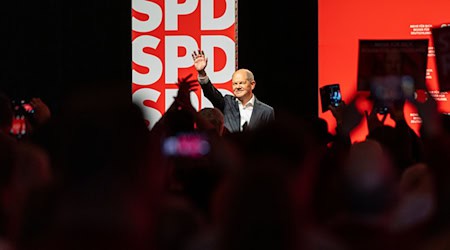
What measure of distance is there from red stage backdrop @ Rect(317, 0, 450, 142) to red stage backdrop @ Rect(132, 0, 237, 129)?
860mm

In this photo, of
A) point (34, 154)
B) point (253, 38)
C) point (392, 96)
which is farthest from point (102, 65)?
point (34, 154)

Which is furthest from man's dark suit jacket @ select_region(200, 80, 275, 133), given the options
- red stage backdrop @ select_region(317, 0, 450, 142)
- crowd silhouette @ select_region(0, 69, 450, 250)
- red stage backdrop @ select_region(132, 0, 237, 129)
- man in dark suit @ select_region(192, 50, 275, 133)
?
crowd silhouette @ select_region(0, 69, 450, 250)

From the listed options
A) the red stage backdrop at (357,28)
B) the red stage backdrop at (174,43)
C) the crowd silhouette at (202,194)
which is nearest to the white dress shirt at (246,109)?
the red stage backdrop at (174,43)

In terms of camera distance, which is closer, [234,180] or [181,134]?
[234,180]

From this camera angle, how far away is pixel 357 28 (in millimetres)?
7242

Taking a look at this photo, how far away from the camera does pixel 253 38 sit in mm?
7566

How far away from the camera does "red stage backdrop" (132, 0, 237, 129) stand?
7262 mm

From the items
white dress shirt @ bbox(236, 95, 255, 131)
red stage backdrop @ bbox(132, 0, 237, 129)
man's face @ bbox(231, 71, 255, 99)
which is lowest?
white dress shirt @ bbox(236, 95, 255, 131)

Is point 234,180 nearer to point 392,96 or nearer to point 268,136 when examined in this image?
point 268,136

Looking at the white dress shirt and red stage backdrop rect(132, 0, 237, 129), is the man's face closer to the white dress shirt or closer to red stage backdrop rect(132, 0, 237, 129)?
the white dress shirt

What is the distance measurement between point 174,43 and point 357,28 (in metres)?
1.71

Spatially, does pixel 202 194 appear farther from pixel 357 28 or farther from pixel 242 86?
pixel 357 28

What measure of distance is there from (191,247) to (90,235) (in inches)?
9.7

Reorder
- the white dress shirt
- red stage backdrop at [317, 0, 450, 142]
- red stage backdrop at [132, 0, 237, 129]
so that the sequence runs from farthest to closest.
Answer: red stage backdrop at [132, 0, 237, 129] < red stage backdrop at [317, 0, 450, 142] < the white dress shirt
